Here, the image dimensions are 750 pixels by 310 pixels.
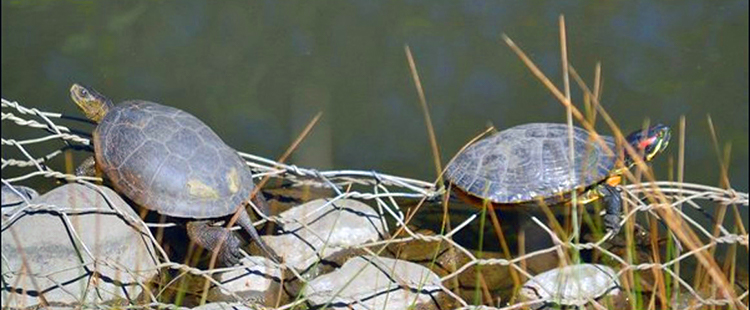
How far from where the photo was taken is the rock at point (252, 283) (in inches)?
117

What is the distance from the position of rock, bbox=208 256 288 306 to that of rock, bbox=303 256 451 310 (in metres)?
0.13

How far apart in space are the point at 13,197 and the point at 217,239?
0.61m

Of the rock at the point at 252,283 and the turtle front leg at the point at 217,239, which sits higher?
the turtle front leg at the point at 217,239

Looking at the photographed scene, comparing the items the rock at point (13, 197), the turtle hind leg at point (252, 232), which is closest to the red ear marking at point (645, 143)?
the turtle hind leg at point (252, 232)

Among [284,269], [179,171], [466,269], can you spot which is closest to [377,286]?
[284,269]

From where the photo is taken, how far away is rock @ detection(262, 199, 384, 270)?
3.17m

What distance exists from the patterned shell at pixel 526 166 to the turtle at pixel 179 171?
1.91ft

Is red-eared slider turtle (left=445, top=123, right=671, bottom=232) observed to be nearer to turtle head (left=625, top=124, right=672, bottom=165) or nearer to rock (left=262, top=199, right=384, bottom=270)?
turtle head (left=625, top=124, right=672, bottom=165)

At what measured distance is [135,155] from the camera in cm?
314

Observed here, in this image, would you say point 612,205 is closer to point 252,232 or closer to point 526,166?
point 526,166

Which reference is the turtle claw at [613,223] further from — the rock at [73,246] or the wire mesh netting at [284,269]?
the rock at [73,246]

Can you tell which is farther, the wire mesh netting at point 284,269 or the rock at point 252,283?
the rock at point 252,283

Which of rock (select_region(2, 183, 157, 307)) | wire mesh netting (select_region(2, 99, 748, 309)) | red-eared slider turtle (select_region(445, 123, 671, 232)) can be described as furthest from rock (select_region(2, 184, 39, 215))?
red-eared slider turtle (select_region(445, 123, 671, 232))

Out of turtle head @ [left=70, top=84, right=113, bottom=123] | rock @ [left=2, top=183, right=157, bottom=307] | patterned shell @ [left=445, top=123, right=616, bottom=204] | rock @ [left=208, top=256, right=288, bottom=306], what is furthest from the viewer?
turtle head @ [left=70, top=84, right=113, bottom=123]
